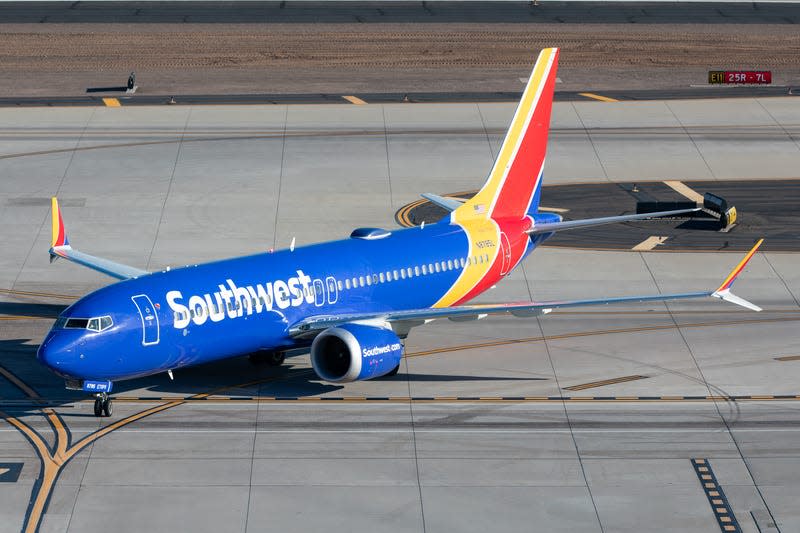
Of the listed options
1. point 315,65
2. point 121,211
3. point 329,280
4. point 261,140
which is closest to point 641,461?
point 329,280

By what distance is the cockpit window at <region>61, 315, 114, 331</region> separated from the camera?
150 feet

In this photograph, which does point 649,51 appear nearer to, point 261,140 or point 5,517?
point 261,140

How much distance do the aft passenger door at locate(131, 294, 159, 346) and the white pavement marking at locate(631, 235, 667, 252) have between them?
31.1 metres

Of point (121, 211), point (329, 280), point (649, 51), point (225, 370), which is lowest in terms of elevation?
point (649, 51)

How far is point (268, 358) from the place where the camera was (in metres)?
53.1

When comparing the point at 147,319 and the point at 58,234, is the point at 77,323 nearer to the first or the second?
the point at 147,319

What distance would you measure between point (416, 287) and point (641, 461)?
13727mm

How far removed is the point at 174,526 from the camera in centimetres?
3925

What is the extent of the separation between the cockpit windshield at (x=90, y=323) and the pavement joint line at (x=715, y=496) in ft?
64.6

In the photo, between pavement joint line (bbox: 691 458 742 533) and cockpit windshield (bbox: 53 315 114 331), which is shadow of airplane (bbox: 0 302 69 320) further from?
pavement joint line (bbox: 691 458 742 533)

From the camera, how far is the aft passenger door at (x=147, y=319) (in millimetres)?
46531

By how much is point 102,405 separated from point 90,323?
344cm

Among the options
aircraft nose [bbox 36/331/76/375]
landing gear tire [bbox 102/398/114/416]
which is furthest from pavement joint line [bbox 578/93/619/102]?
aircraft nose [bbox 36/331/76/375]

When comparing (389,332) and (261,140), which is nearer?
(389,332)
